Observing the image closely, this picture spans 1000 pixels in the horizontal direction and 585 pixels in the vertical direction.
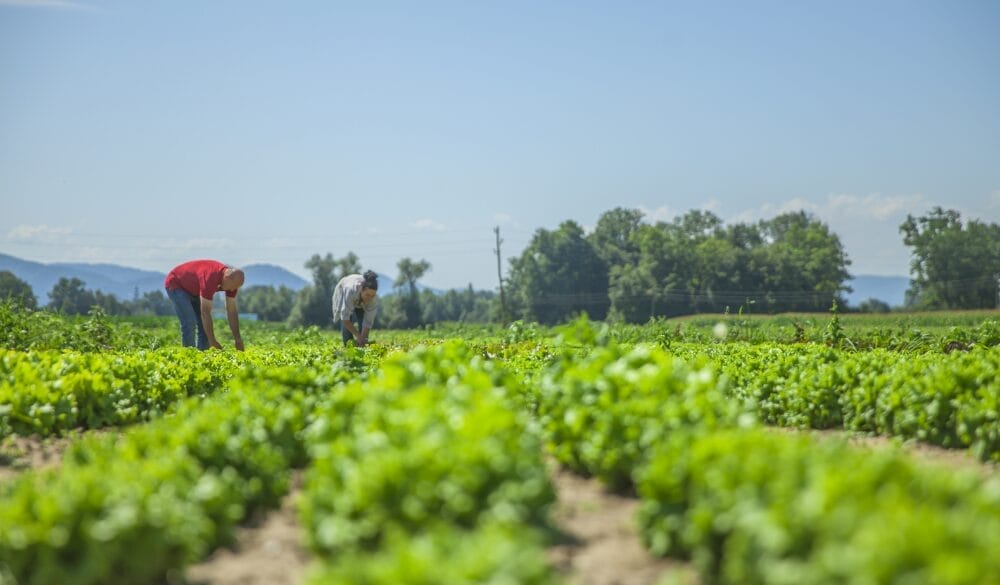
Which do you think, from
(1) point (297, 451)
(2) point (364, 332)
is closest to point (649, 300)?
(2) point (364, 332)

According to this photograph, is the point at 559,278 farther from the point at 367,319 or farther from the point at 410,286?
the point at 367,319

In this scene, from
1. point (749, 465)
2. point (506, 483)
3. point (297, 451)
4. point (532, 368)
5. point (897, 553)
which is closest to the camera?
point (897, 553)

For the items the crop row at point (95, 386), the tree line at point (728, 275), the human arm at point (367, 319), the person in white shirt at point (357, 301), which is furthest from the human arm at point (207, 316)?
the tree line at point (728, 275)

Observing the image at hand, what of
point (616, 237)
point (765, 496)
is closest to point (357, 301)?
point (765, 496)

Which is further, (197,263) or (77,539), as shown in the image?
(197,263)

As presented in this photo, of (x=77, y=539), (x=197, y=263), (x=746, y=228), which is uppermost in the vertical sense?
(x=746, y=228)

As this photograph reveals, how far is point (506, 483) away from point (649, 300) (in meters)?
84.4

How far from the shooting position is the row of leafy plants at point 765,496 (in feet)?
9.53

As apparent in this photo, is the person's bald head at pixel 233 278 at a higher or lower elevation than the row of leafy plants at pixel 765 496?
higher

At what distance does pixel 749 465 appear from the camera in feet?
12.4

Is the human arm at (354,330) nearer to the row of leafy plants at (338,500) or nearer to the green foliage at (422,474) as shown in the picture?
the row of leafy plants at (338,500)

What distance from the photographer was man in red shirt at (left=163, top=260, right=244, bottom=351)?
11.9m

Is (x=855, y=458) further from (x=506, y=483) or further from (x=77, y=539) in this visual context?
(x=77, y=539)

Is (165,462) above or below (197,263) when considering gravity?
below
